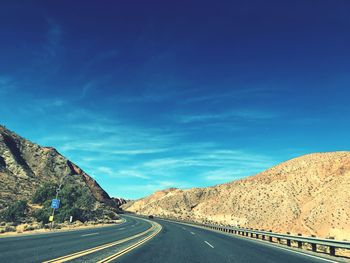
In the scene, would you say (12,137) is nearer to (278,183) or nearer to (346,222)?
(278,183)

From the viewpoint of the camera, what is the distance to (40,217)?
4403 cm

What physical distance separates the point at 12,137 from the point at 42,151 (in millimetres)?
9860

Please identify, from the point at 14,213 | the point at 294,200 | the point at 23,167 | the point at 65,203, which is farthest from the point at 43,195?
the point at 294,200

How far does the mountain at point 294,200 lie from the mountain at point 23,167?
44147 mm

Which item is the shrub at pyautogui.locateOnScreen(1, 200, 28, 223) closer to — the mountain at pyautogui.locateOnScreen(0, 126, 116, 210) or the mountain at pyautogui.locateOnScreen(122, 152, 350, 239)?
the mountain at pyautogui.locateOnScreen(0, 126, 116, 210)

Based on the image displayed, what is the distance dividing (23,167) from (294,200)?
2803 inches

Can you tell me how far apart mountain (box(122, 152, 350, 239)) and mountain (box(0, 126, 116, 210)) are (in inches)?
1738

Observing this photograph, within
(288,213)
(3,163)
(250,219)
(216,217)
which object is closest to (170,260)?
(288,213)

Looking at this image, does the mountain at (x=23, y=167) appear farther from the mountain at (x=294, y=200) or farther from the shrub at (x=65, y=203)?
the mountain at (x=294, y=200)

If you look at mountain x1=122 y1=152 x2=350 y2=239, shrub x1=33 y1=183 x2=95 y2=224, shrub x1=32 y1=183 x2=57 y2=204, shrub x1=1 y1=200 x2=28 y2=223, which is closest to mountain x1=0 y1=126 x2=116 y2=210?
shrub x1=32 y1=183 x2=57 y2=204

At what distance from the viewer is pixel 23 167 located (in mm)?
83500

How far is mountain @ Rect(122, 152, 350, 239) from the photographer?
5726 centimetres

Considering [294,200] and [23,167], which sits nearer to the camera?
[294,200]

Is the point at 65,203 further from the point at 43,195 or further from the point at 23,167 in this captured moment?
the point at 23,167
